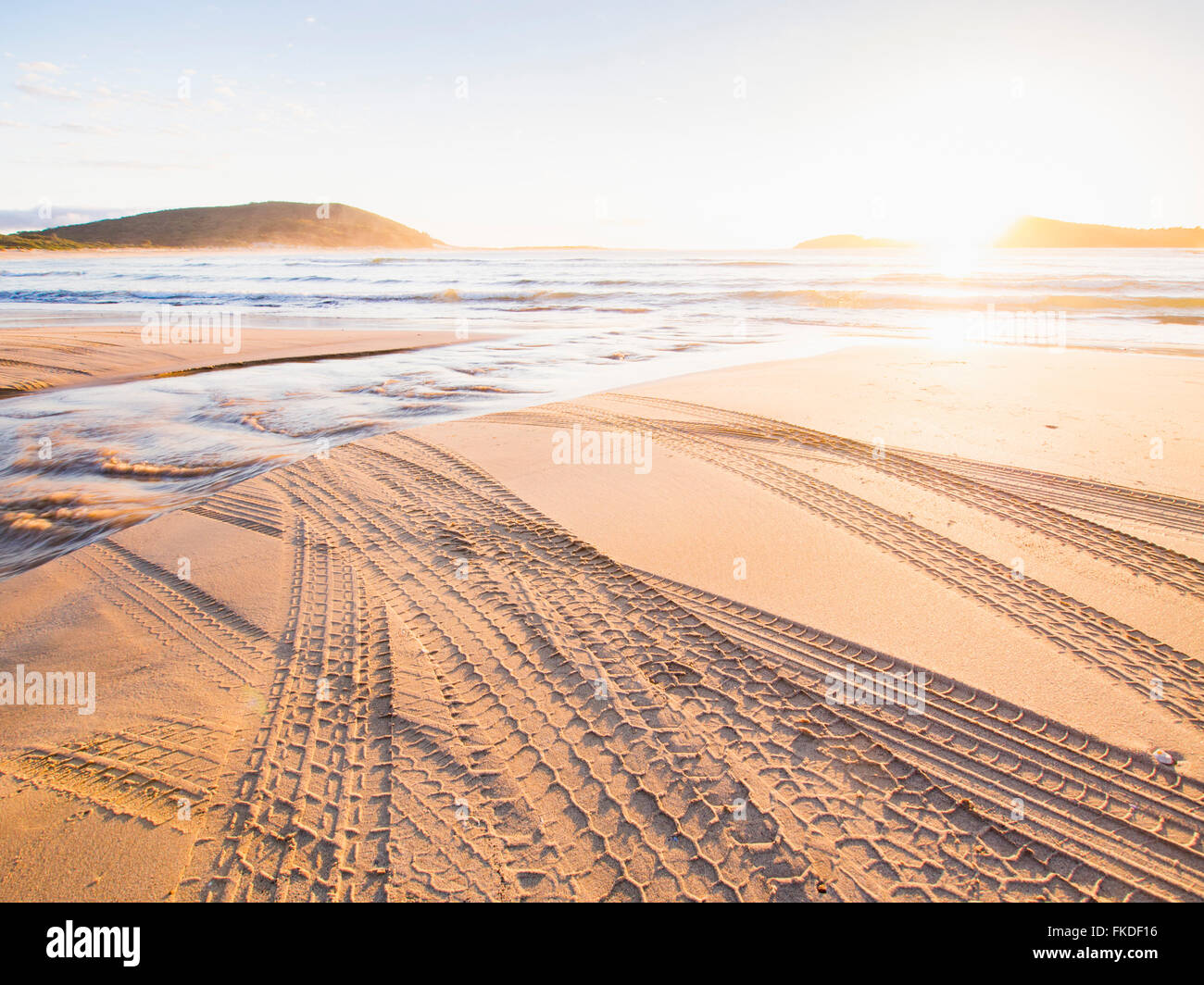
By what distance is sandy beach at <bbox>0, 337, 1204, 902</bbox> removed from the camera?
2.13 m

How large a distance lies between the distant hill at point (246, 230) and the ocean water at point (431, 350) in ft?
235

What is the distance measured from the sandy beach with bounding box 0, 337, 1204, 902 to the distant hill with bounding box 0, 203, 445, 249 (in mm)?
97707

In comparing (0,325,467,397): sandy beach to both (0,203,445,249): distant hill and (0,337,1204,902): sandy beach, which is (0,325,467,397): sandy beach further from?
(0,203,445,249): distant hill

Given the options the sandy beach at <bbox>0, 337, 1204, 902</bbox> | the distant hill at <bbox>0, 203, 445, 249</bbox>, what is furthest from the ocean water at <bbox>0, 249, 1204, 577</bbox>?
the distant hill at <bbox>0, 203, 445, 249</bbox>

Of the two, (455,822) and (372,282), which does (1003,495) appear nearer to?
(455,822)

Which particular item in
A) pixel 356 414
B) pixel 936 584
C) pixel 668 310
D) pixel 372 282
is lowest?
pixel 936 584

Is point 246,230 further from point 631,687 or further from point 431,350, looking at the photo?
point 631,687

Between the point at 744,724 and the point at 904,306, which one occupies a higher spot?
the point at 904,306

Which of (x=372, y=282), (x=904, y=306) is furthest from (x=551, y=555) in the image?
(x=372, y=282)

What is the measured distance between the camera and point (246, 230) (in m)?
101

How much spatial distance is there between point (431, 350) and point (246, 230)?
112 m

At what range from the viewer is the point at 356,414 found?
774 cm

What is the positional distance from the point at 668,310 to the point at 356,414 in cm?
1429

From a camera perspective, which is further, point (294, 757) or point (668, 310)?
point (668, 310)
